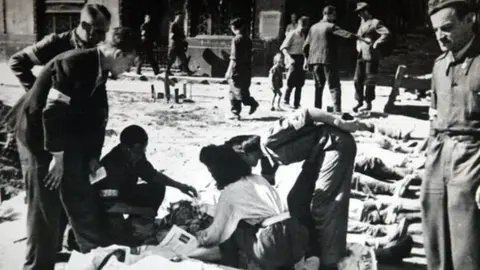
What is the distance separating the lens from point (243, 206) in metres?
2.27

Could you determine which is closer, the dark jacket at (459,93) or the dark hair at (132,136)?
the dark jacket at (459,93)

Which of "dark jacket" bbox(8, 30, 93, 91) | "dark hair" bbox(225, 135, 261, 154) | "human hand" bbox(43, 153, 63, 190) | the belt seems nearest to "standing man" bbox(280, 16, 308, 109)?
"dark hair" bbox(225, 135, 261, 154)

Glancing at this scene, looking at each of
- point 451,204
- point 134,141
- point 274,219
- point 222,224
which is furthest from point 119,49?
point 451,204

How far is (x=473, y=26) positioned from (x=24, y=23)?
1.86 m

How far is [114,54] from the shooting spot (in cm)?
234

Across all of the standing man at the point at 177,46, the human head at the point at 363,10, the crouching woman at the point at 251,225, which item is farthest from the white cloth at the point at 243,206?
the human head at the point at 363,10

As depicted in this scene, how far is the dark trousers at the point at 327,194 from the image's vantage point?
2.23 meters

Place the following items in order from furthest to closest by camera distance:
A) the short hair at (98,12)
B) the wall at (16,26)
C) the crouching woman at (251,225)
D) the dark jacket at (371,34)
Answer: the wall at (16,26) → the short hair at (98,12) → the dark jacket at (371,34) → the crouching woman at (251,225)

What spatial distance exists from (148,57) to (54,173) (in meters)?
0.66

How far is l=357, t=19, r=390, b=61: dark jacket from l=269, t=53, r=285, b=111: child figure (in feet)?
1.07

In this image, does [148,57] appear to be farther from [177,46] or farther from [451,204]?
[451,204]

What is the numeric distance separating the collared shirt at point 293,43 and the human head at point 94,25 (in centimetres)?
75

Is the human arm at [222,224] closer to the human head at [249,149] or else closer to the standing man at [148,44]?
the human head at [249,149]

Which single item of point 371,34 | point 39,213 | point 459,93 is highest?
point 371,34
